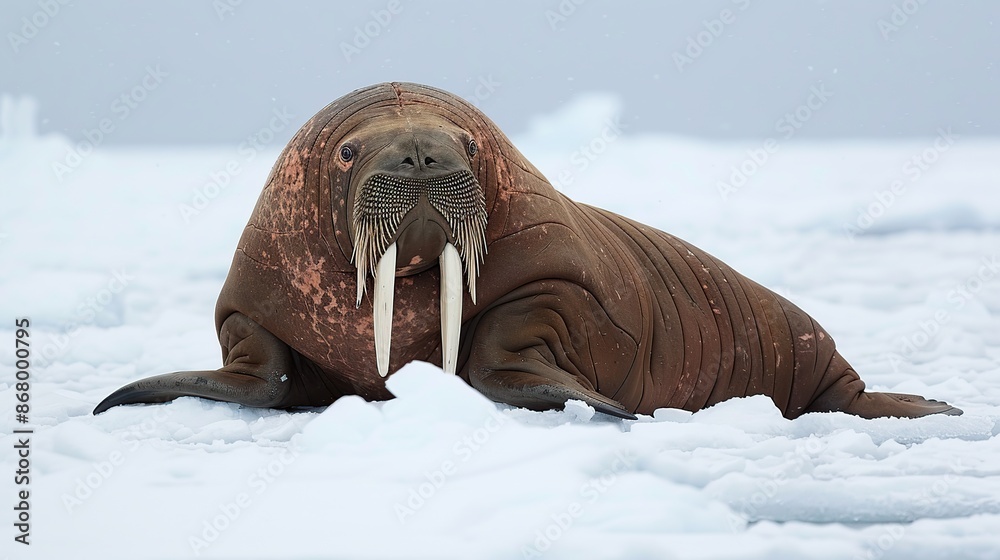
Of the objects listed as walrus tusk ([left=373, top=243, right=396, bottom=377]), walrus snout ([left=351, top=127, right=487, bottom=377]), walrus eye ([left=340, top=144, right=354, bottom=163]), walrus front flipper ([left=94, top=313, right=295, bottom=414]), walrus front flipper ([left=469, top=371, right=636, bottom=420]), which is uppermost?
walrus eye ([left=340, top=144, right=354, bottom=163])

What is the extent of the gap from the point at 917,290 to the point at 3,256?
23.6 ft

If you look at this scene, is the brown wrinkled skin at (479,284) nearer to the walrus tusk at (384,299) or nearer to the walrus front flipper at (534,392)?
the walrus front flipper at (534,392)

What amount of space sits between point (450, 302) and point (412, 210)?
0.41m

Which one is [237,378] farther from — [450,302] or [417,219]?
[417,219]

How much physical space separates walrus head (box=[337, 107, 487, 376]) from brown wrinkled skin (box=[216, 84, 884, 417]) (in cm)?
14

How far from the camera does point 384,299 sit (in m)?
4.25

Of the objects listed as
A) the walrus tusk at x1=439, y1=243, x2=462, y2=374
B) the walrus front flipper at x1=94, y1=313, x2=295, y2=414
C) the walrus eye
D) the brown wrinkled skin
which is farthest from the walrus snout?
the walrus front flipper at x1=94, y1=313, x2=295, y2=414

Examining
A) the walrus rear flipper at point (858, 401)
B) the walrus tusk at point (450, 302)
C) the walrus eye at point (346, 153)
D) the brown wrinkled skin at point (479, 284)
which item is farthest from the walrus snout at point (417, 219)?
the walrus rear flipper at point (858, 401)

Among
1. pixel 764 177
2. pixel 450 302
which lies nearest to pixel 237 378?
pixel 450 302

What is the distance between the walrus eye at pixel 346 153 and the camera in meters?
→ 4.46

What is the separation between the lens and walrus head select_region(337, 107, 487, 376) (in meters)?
4.18

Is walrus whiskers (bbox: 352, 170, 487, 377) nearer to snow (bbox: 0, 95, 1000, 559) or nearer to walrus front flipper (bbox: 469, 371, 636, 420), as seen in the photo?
walrus front flipper (bbox: 469, 371, 636, 420)

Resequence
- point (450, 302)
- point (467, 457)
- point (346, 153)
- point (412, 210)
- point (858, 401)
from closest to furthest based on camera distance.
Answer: point (467, 457)
point (412, 210)
point (450, 302)
point (346, 153)
point (858, 401)

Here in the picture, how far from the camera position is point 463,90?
12.1 metres
